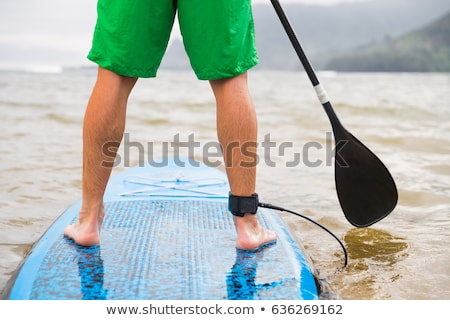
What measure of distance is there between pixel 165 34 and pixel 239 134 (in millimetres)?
428

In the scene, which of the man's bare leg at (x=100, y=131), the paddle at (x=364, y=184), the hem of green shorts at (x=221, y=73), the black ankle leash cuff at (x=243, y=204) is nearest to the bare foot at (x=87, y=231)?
the man's bare leg at (x=100, y=131)

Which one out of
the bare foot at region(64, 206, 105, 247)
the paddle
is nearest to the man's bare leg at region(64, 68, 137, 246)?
the bare foot at region(64, 206, 105, 247)

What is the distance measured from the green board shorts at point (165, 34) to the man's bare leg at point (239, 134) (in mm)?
67

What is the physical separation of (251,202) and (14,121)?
5.35 meters

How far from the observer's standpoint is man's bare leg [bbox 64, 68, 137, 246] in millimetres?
1927

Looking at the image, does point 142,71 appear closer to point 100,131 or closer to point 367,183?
point 100,131

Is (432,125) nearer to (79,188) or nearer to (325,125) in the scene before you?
(325,125)

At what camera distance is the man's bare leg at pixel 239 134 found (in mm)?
1966

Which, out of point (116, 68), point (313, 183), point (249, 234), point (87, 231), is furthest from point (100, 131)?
point (313, 183)

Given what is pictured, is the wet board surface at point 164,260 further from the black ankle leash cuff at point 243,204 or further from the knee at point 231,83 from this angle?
the knee at point 231,83

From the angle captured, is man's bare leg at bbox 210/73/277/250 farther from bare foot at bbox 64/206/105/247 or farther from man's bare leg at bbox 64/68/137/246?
bare foot at bbox 64/206/105/247

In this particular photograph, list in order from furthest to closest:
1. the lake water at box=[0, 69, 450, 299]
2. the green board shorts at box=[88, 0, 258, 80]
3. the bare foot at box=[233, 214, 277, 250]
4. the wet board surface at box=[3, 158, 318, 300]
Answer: the lake water at box=[0, 69, 450, 299], the bare foot at box=[233, 214, 277, 250], the green board shorts at box=[88, 0, 258, 80], the wet board surface at box=[3, 158, 318, 300]

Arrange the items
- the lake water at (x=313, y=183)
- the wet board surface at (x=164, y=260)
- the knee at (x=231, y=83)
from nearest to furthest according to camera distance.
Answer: the wet board surface at (x=164, y=260)
the knee at (x=231, y=83)
the lake water at (x=313, y=183)

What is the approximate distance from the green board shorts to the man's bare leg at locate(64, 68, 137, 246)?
0.07 metres
